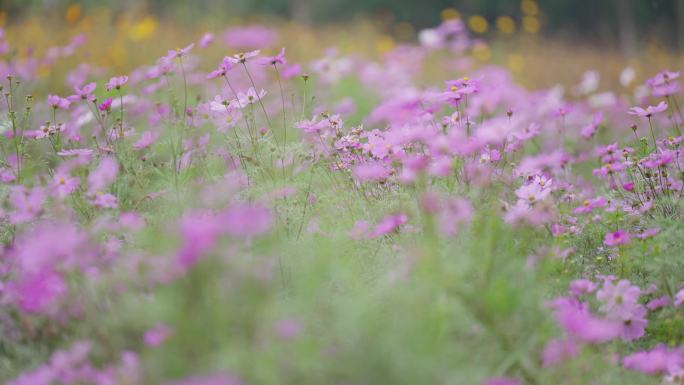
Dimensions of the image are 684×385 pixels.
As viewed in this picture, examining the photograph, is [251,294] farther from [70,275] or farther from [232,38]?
[232,38]

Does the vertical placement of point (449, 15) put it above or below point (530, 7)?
below

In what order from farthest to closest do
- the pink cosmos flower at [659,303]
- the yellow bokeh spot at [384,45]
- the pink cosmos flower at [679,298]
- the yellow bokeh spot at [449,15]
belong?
the yellow bokeh spot at [449,15] → the yellow bokeh spot at [384,45] → the pink cosmos flower at [659,303] → the pink cosmos flower at [679,298]

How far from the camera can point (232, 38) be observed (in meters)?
6.16

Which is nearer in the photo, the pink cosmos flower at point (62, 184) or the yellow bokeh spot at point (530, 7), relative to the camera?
the pink cosmos flower at point (62, 184)

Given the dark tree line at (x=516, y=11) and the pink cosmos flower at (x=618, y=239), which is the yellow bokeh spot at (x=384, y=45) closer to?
the pink cosmos flower at (x=618, y=239)

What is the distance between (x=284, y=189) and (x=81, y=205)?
66 centimetres

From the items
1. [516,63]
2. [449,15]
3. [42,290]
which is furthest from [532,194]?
[449,15]

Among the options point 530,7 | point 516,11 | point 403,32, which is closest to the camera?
point 530,7

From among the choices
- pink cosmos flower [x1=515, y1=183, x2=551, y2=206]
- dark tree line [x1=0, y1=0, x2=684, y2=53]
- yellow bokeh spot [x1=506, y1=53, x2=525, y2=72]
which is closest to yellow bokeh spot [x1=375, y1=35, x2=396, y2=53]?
yellow bokeh spot [x1=506, y1=53, x2=525, y2=72]

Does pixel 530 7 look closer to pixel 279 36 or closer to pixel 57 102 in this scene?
pixel 279 36

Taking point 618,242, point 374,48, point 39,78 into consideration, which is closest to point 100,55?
point 39,78

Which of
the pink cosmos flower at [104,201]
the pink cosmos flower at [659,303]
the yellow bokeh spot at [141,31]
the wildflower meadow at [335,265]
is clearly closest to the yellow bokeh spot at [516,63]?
the yellow bokeh spot at [141,31]

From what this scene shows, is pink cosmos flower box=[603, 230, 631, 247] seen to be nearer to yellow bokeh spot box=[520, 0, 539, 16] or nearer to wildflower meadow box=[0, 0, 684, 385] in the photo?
wildflower meadow box=[0, 0, 684, 385]

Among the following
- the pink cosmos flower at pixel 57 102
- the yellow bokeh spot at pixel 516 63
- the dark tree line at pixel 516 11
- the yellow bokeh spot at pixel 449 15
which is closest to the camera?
the pink cosmos flower at pixel 57 102
